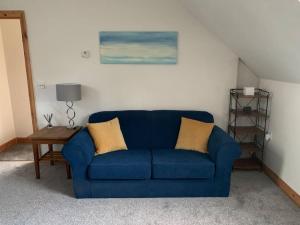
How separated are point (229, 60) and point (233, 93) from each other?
1.57 ft

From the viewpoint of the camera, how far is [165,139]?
3.05m

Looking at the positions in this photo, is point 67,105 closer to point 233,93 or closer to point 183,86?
point 183,86

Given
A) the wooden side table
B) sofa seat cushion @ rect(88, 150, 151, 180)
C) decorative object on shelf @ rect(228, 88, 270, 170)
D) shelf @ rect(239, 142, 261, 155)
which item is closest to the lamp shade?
the wooden side table

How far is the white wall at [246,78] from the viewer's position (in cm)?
336

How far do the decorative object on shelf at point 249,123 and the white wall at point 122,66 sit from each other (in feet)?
0.55

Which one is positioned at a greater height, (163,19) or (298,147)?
(163,19)

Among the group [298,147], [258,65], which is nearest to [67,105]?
[258,65]

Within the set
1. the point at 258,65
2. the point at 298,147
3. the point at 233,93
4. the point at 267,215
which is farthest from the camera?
the point at 233,93

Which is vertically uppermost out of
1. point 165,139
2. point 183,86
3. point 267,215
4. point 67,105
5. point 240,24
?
point 240,24

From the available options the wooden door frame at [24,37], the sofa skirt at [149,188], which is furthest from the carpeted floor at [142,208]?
the wooden door frame at [24,37]

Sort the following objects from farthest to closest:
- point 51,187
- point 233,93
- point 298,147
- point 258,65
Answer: point 233,93
point 258,65
point 51,187
point 298,147

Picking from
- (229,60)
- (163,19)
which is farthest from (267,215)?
(163,19)

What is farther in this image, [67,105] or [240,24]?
[67,105]

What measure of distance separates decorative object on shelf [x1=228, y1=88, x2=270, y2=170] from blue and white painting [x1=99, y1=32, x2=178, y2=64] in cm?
111
